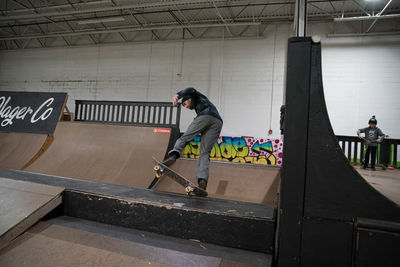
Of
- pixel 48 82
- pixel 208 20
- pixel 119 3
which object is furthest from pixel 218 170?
pixel 48 82

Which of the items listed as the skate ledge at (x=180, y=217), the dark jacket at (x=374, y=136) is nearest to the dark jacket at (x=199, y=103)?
the skate ledge at (x=180, y=217)

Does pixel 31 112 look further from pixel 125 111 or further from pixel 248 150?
pixel 248 150

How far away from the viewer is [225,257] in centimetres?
130

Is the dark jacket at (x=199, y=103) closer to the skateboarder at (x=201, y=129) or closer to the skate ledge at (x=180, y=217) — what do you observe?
the skateboarder at (x=201, y=129)

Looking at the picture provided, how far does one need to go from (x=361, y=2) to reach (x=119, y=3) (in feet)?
30.1

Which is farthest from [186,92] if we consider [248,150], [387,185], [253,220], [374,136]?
[248,150]

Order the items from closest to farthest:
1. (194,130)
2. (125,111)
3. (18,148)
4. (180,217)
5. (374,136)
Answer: (180,217)
(194,130)
(18,148)
(374,136)
(125,111)

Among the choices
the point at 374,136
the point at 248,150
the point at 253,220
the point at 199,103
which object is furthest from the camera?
the point at 248,150

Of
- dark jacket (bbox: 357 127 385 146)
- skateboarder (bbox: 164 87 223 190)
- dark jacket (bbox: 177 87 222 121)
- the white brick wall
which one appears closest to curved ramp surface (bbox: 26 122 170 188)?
skateboarder (bbox: 164 87 223 190)

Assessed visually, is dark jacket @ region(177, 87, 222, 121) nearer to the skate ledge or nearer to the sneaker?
the sneaker

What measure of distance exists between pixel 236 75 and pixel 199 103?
7.42 meters

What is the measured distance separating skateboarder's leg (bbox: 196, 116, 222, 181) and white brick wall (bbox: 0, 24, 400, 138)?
686 centimetres

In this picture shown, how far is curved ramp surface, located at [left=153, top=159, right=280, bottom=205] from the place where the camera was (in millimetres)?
3480

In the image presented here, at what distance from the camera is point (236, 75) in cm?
999
